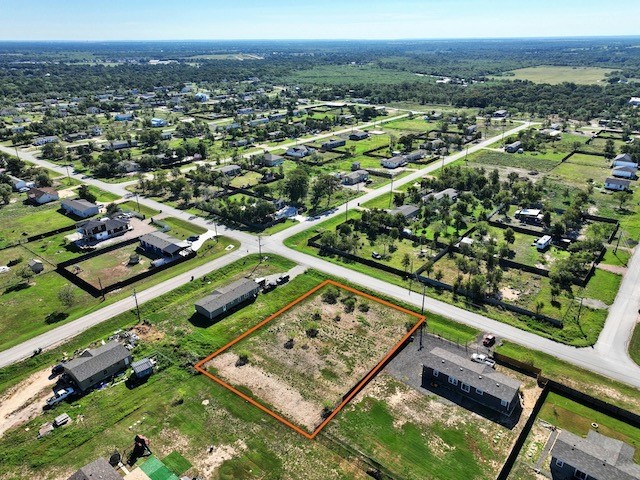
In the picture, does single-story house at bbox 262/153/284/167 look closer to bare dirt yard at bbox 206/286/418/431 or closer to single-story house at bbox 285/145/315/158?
single-story house at bbox 285/145/315/158

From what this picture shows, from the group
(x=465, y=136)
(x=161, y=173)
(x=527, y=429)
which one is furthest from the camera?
(x=465, y=136)

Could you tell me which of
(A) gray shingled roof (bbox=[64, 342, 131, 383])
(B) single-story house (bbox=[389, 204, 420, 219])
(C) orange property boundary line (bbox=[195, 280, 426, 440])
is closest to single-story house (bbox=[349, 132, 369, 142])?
(B) single-story house (bbox=[389, 204, 420, 219])

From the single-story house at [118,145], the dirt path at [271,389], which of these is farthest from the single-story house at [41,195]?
the dirt path at [271,389]

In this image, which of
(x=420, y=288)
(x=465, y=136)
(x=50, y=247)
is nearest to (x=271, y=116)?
(x=465, y=136)

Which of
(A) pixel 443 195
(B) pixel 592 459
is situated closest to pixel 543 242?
(A) pixel 443 195

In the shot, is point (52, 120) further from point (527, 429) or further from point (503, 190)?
point (527, 429)

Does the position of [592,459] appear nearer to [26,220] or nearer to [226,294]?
[226,294]

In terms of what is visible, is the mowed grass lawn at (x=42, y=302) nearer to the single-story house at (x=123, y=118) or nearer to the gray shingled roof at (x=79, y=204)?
the gray shingled roof at (x=79, y=204)
